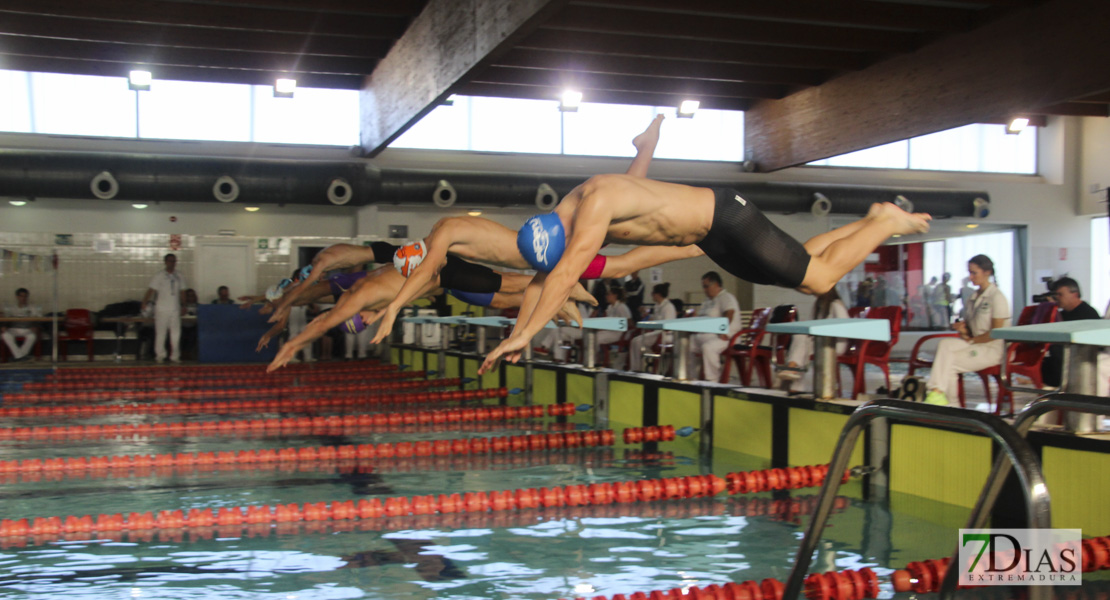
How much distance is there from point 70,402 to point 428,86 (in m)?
4.70

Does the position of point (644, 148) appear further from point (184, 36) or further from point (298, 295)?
point (184, 36)

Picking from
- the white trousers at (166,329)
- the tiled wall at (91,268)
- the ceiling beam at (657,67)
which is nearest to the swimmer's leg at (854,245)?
the ceiling beam at (657,67)

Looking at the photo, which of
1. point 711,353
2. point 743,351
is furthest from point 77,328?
point 743,351

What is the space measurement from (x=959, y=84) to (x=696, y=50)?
2496 mm

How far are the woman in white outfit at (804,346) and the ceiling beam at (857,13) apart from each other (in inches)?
96.7

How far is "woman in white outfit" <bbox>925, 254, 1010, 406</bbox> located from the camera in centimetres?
569

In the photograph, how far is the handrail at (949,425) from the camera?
1.63 metres

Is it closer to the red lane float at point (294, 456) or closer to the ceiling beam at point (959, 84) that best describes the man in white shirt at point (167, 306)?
the red lane float at point (294, 456)

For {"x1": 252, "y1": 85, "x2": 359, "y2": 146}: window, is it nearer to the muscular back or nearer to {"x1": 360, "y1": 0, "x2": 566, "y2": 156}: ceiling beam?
{"x1": 360, "y1": 0, "x2": 566, "y2": 156}: ceiling beam

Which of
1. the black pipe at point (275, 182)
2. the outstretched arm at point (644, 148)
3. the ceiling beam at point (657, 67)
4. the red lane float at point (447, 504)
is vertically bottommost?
the red lane float at point (447, 504)

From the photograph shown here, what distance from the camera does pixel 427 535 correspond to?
12.0 feet

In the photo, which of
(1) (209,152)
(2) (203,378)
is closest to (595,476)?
(2) (203,378)

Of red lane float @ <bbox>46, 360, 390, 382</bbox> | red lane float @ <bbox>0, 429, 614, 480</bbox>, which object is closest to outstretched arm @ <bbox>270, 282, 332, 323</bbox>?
red lane float @ <bbox>46, 360, 390, 382</bbox>

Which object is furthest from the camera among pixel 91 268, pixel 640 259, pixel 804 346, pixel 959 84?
pixel 91 268
